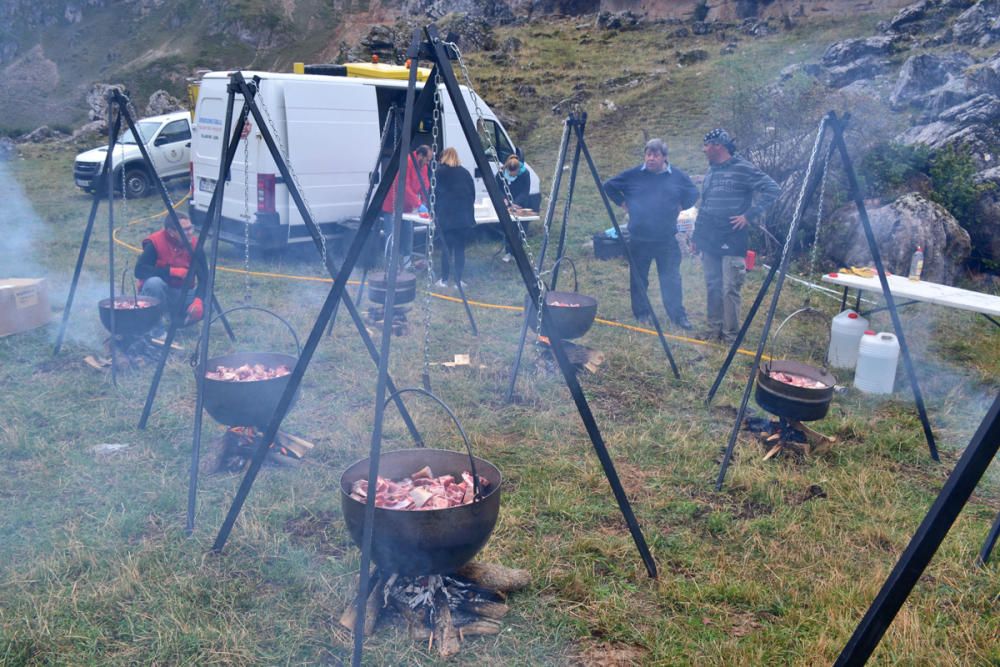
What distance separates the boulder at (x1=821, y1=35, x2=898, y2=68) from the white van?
18503 millimetres

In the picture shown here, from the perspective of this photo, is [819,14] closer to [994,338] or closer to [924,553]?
[994,338]

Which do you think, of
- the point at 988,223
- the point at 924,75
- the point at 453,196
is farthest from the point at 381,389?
the point at 924,75

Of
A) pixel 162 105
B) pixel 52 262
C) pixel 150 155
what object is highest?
pixel 162 105

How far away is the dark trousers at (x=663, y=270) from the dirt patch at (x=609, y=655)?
4.61 m

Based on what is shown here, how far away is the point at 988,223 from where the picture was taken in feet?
31.7

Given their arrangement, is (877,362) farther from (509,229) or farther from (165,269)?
(165,269)

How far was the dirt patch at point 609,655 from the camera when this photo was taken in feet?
9.96

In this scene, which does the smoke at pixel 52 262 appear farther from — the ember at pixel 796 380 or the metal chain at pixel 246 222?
the ember at pixel 796 380

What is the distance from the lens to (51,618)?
Answer: 3.17m

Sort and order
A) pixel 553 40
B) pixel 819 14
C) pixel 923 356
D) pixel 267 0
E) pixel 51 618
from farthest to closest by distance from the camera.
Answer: pixel 267 0 → pixel 553 40 → pixel 819 14 → pixel 923 356 → pixel 51 618

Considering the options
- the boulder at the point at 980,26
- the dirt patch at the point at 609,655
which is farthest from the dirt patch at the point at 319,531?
the boulder at the point at 980,26

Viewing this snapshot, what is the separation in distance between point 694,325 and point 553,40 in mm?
33272

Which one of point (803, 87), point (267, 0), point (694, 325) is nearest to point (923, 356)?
point (694, 325)

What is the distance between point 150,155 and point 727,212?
40.2 feet
